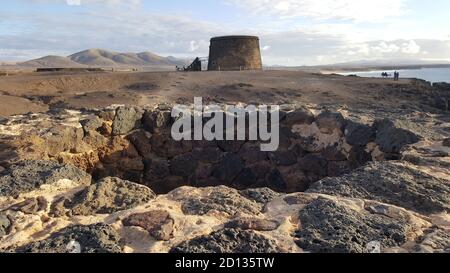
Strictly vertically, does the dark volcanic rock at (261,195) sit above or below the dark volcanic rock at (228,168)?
above

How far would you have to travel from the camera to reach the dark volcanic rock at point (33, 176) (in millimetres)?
4258

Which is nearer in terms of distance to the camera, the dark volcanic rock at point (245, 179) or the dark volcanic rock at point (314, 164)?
the dark volcanic rock at point (314, 164)

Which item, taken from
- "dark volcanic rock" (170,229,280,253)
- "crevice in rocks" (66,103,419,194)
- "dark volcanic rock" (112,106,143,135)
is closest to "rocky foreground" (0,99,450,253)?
"dark volcanic rock" (170,229,280,253)

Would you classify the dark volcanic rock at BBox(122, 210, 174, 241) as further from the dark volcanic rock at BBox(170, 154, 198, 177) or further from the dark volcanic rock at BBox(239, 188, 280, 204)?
the dark volcanic rock at BBox(170, 154, 198, 177)

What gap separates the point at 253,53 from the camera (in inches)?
936

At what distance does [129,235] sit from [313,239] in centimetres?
138

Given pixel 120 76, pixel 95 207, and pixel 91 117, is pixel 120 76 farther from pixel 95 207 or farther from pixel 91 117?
pixel 95 207

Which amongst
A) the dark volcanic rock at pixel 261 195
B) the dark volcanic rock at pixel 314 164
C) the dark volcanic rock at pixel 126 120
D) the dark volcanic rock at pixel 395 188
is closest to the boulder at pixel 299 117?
the dark volcanic rock at pixel 314 164

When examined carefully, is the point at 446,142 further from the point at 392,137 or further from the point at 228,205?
the point at 228,205

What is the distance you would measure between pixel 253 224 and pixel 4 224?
196 cm

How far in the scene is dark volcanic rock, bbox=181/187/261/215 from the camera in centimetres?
375

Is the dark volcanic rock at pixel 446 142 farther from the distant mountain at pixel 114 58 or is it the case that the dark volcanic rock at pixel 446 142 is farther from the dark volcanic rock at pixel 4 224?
the distant mountain at pixel 114 58

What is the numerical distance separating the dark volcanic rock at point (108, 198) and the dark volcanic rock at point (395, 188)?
5.61 feet
